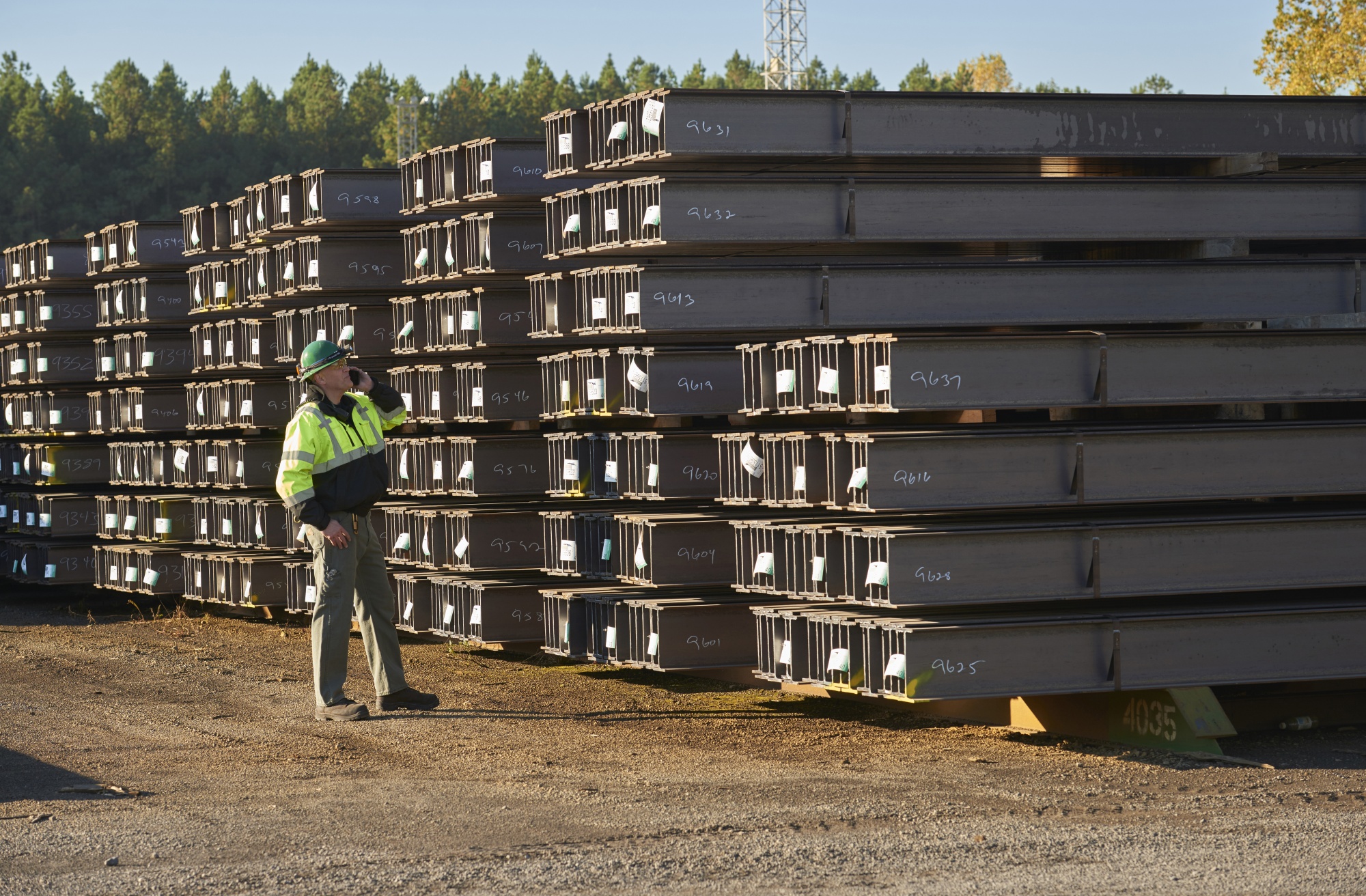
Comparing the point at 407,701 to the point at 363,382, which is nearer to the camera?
the point at 407,701

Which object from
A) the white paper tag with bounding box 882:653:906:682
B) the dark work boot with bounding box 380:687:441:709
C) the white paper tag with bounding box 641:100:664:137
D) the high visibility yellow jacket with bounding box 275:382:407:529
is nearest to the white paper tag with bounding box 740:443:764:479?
the white paper tag with bounding box 882:653:906:682

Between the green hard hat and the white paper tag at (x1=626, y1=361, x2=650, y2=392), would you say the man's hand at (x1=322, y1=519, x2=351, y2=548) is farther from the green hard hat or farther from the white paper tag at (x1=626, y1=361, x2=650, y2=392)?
the white paper tag at (x1=626, y1=361, x2=650, y2=392)

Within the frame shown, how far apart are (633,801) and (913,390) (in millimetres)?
2016

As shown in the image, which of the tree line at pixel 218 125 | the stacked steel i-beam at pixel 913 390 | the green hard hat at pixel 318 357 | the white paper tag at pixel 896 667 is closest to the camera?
the white paper tag at pixel 896 667

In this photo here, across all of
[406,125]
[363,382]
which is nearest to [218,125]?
[406,125]

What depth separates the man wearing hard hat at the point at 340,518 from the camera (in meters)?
8.19

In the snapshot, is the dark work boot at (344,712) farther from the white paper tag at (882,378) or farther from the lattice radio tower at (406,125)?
the lattice radio tower at (406,125)

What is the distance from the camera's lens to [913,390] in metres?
6.76

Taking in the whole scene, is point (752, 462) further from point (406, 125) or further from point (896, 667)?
point (406, 125)

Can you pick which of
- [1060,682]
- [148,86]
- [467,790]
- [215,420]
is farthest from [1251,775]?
[148,86]

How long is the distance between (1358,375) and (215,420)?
8.71 metres

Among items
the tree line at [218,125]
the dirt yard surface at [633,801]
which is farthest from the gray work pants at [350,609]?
the tree line at [218,125]

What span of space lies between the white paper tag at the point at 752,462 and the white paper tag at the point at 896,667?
1.19m

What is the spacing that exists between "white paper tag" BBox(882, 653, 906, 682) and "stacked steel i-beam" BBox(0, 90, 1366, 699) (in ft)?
0.06
